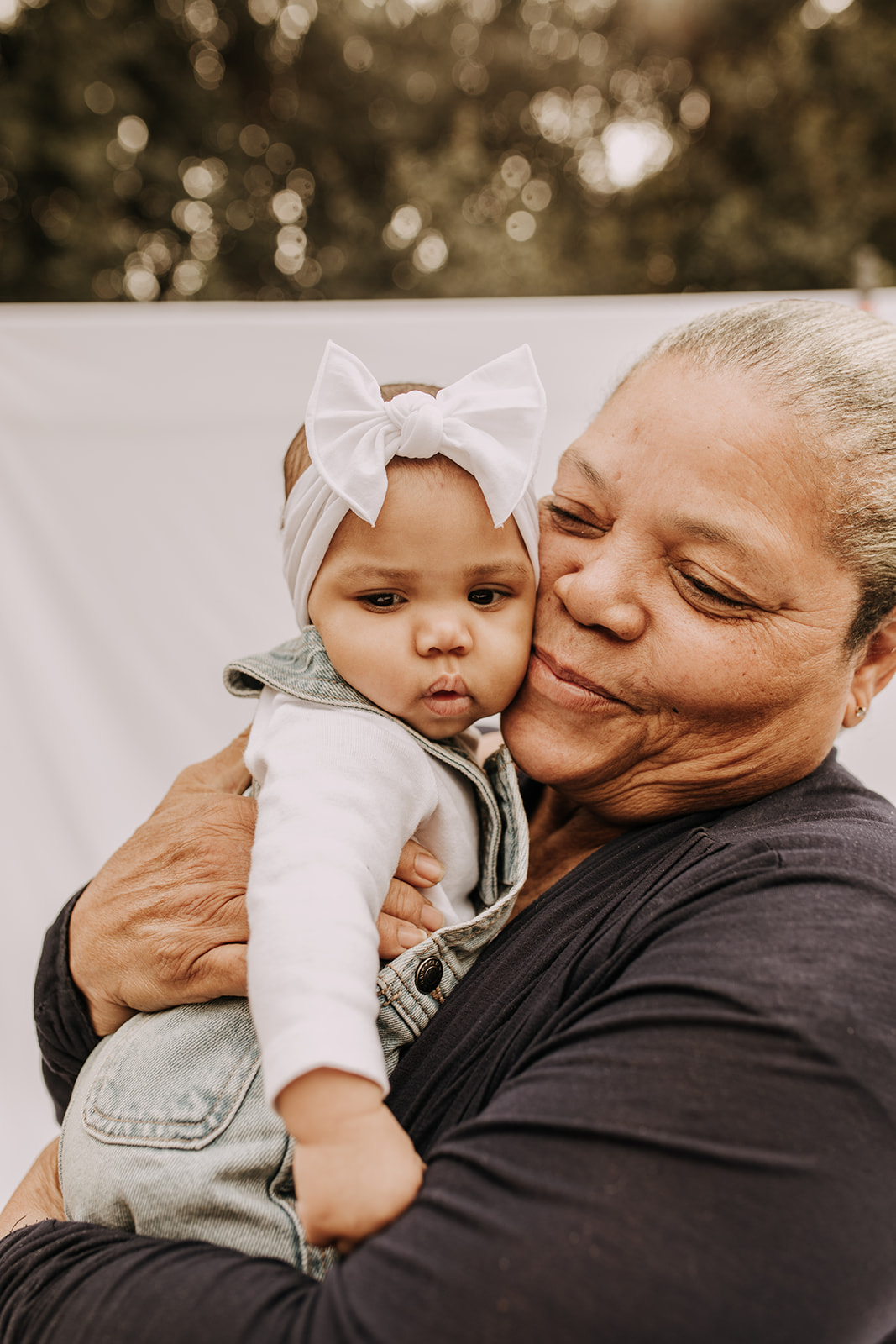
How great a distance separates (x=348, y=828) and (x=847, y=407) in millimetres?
862

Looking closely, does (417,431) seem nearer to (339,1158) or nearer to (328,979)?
(328,979)

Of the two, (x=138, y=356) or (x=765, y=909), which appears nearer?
(x=765, y=909)

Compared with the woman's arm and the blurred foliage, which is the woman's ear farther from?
the blurred foliage

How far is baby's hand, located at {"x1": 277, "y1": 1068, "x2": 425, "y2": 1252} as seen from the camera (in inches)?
35.1

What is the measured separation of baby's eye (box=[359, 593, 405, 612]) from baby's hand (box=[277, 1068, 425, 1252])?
2.04ft

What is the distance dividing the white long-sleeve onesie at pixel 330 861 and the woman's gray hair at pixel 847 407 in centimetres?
64

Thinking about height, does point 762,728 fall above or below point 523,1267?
above

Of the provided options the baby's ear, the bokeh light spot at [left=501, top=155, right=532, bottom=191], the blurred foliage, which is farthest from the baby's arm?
the bokeh light spot at [left=501, top=155, right=532, bottom=191]

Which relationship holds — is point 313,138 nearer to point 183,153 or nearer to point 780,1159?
point 183,153

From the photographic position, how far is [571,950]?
1181mm

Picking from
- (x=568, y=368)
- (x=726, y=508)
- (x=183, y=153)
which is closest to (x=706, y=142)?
(x=183, y=153)

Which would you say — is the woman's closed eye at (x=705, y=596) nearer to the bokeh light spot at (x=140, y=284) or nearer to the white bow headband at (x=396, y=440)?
Answer: the white bow headband at (x=396, y=440)

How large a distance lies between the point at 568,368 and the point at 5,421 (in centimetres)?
157

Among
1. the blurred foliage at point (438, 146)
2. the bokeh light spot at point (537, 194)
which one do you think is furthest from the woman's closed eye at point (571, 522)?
the bokeh light spot at point (537, 194)
